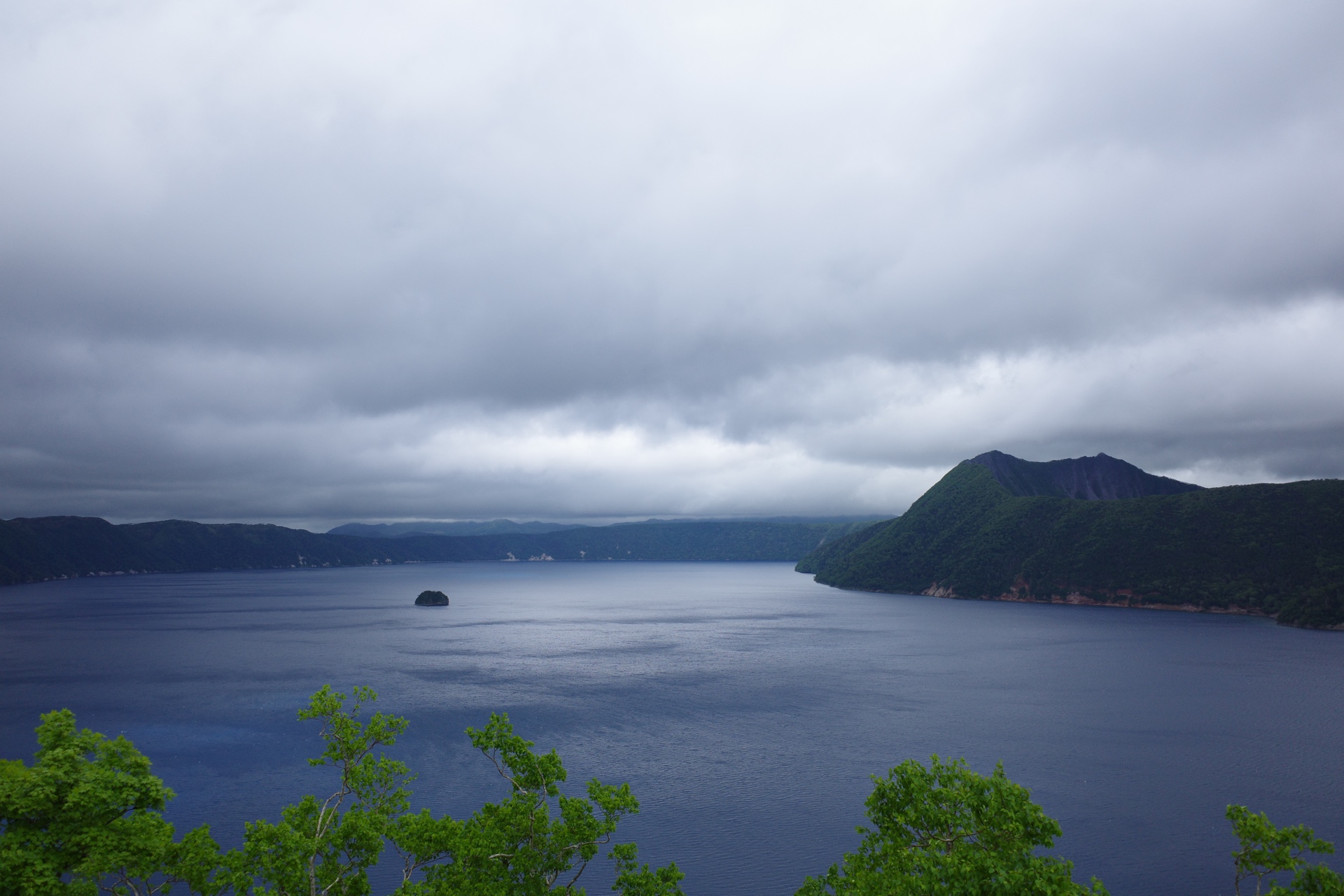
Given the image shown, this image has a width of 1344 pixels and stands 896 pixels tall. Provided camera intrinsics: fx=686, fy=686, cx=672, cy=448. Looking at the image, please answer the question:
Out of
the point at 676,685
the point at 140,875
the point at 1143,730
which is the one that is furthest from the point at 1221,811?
the point at 140,875

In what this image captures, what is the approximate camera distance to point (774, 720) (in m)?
88.8

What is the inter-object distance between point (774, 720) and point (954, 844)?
67413mm

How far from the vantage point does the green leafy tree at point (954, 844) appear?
21031 millimetres

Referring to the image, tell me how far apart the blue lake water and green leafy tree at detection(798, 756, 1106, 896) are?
972 inches

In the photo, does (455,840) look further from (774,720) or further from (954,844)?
(774,720)

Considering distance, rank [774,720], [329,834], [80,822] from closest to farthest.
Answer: [80,822] < [329,834] < [774,720]

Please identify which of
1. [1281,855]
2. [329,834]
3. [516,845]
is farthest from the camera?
[516,845]

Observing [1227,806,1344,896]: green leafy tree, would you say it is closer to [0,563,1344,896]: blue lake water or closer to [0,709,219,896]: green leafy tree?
[0,563,1344,896]: blue lake water

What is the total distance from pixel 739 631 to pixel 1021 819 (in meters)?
154

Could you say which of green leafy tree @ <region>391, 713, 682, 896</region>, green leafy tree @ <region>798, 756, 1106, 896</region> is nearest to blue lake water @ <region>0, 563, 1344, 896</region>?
green leafy tree @ <region>798, 756, 1106, 896</region>

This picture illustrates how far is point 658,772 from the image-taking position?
68.2 meters

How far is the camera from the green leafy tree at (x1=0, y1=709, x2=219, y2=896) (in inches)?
786

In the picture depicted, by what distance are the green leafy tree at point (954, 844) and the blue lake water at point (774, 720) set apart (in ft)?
81.0

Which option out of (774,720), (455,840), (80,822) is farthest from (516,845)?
(774,720)
